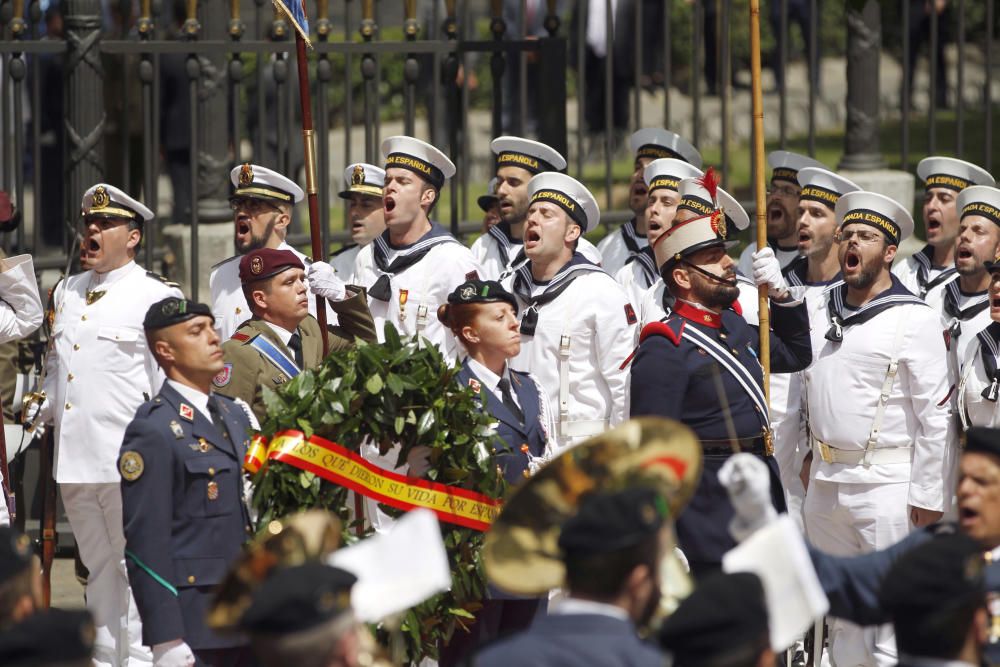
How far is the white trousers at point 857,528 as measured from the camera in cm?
785

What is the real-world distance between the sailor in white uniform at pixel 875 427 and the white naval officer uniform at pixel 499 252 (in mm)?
1791

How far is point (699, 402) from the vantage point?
285 inches

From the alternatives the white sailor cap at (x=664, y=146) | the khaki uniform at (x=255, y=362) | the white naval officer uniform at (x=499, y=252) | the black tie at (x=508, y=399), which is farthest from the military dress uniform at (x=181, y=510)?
the white sailor cap at (x=664, y=146)

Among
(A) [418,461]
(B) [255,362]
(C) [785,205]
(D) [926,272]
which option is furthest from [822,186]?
(A) [418,461]

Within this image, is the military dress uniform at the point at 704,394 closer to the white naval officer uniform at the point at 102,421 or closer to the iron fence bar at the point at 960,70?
the white naval officer uniform at the point at 102,421

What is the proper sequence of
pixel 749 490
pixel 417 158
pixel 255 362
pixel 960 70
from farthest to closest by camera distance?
1. pixel 960 70
2. pixel 417 158
3. pixel 255 362
4. pixel 749 490

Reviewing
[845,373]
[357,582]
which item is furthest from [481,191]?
[357,582]

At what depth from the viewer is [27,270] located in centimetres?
851

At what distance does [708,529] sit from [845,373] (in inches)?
51.4

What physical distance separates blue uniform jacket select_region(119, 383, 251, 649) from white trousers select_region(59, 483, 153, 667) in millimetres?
1960

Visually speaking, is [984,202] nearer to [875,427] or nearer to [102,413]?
[875,427]

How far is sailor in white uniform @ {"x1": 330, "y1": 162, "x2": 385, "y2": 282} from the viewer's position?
1012cm

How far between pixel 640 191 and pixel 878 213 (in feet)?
6.24

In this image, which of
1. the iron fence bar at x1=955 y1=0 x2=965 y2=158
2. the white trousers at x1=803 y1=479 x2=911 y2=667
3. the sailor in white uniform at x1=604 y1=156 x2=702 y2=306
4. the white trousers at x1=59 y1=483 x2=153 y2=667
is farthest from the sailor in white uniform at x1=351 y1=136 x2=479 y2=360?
the iron fence bar at x1=955 y1=0 x2=965 y2=158
